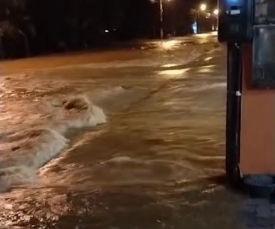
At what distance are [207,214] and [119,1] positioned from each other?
45962 millimetres

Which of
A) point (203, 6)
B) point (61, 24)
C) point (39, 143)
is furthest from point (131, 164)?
point (203, 6)

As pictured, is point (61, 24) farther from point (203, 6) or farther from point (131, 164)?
point (203, 6)

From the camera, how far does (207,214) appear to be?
6180 millimetres

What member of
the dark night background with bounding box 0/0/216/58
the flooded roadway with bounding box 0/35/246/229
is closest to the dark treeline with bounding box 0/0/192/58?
the dark night background with bounding box 0/0/216/58

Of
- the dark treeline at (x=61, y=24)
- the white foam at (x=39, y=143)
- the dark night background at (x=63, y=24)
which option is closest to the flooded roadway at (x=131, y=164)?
the white foam at (x=39, y=143)

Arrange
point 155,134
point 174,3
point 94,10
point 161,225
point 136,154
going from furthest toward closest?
point 174,3
point 94,10
point 155,134
point 136,154
point 161,225

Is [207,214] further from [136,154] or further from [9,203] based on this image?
[136,154]

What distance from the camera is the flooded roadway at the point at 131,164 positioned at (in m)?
6.27

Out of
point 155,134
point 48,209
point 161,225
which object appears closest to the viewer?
point 161,225

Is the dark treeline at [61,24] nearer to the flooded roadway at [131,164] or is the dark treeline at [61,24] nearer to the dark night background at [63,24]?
the dark night background at [63,24]

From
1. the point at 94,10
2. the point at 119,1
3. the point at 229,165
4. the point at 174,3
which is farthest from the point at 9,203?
the point at 174,3

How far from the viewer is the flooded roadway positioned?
247 inches

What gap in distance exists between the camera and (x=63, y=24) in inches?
1727

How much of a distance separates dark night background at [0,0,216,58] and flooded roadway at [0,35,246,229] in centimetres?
2245
